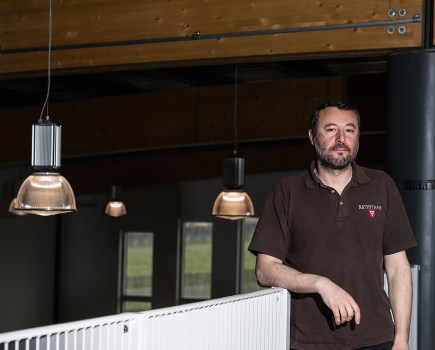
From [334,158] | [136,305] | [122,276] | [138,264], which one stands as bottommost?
[136,305]

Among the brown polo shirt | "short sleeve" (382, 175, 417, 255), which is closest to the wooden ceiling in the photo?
"short sleeve" (382, 175, 417, 255)

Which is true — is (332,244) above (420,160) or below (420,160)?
below

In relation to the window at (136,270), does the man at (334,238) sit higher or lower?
higher

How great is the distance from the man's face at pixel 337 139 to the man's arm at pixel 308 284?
35cm

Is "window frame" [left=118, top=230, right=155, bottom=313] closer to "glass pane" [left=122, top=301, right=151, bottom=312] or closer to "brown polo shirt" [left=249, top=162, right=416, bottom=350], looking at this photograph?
"glass pane" [left=122, top=301, right=151, bottom=312]

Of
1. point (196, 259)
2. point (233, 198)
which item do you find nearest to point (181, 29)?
point (233, 198)

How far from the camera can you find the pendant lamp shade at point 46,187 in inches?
161

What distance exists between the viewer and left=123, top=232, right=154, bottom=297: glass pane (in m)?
14.6

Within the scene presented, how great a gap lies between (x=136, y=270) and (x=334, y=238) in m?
12.3

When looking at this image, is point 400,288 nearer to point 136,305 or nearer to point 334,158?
point 334,158

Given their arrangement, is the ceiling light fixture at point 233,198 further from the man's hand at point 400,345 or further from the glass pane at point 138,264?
the glass pane at point 138,264

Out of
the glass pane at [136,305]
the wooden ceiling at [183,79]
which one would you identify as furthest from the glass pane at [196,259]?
the wooden ceiling at [183,79]

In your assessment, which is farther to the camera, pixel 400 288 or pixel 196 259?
pixel 196 259

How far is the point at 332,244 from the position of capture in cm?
260
